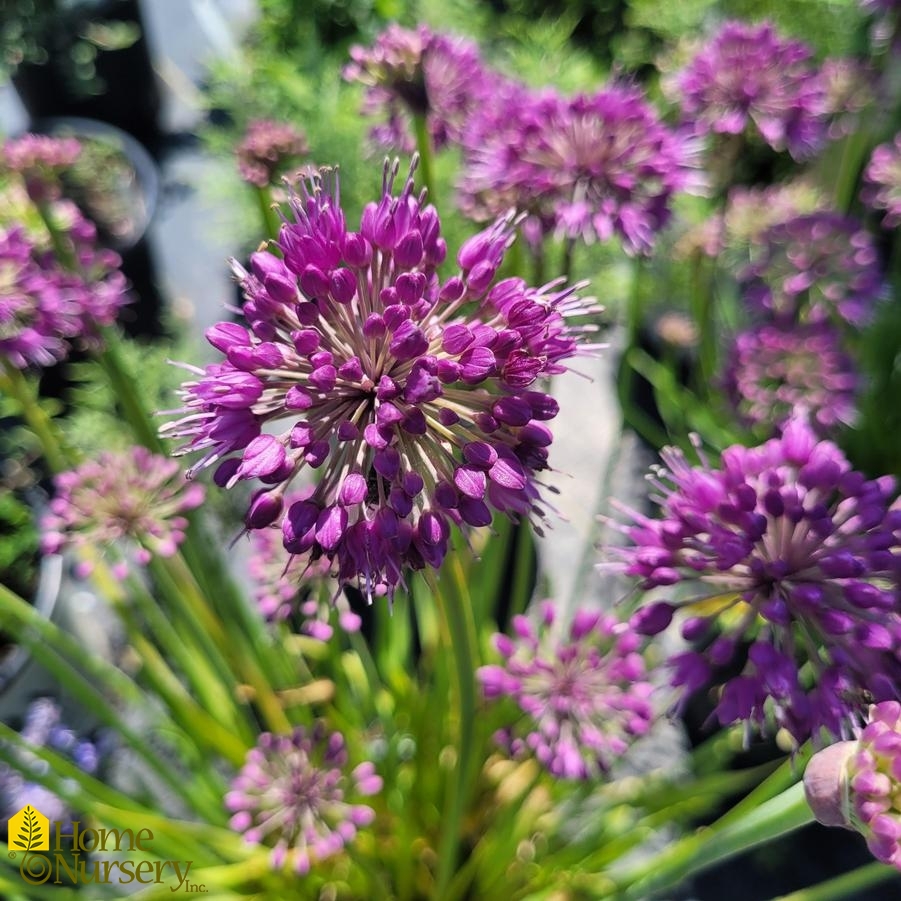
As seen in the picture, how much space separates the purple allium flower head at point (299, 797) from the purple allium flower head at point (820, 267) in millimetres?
1165

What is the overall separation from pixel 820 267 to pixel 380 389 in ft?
4.01

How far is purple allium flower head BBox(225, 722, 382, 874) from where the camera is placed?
1009mm

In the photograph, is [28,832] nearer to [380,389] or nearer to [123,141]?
[380,389]

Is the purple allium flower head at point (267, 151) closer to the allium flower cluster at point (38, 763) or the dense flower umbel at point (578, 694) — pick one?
the dense flower umbel at point (578, 694)

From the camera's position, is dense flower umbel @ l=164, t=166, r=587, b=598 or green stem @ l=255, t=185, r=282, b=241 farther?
green stem @ l=255, t=185, r=282, b=241

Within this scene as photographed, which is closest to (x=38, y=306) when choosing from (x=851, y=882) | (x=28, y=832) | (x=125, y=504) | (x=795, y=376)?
(x=125, y=504)

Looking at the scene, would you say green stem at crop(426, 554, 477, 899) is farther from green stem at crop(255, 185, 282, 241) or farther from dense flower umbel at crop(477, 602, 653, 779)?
green stem at crop(255, 185, 282, 241)

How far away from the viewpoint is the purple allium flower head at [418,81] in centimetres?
99

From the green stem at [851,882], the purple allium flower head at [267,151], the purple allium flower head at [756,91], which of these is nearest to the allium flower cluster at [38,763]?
the purple allium flower head at [267,151]

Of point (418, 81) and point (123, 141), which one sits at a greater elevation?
point (418, 81)

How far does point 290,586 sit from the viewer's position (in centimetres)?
98

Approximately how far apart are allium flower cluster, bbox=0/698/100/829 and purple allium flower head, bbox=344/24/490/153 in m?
1.17

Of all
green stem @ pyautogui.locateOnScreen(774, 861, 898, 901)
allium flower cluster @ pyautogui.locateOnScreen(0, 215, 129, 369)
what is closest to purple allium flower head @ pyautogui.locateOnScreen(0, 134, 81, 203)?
allium flower cluster @ pyautogui.locateOnScreen(0, 215, 129, 369)

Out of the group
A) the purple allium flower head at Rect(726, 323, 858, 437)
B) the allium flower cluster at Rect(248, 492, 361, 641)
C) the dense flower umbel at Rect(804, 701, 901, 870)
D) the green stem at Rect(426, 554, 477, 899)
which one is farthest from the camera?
the purple allium flower head at Rect(726, 323, 858, 437)
